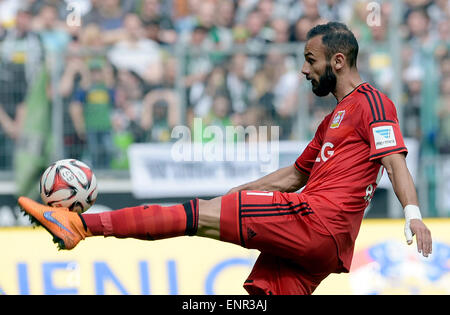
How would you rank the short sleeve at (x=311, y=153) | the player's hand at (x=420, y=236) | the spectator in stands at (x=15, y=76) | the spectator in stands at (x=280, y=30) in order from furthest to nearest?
the spectator in stands at (x=280, y=30), the spectator in stands at (x=15, y=76), the short sleeve at (x=311, y=153), the player's hand at (x=420, y=236)

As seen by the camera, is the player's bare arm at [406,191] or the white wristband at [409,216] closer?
the player's bare arm at [406,191]

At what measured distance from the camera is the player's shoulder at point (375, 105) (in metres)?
4.85

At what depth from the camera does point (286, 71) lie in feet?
32.1

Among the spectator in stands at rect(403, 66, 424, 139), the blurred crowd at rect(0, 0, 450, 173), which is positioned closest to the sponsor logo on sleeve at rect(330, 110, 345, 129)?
the blurred crowd at rect(0, 0, 450, 173)

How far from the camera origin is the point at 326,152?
514 cm

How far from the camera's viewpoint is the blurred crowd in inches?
378

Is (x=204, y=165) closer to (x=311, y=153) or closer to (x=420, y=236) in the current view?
(x=311, y=153)

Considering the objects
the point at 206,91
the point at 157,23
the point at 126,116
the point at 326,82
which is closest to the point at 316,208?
the point at 326,82

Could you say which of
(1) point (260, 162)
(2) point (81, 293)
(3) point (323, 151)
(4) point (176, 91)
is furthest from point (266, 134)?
(3) point (323, 151)

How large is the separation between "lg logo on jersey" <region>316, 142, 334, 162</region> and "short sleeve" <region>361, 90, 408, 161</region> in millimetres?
271

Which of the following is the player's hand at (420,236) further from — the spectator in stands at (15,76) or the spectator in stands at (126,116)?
the spectator in stands at (15,76)

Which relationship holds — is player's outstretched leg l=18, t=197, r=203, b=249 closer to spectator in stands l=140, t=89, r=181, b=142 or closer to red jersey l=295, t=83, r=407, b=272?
red jersey l=295, t=83, r=407, b=272

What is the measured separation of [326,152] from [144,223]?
4.43 feet

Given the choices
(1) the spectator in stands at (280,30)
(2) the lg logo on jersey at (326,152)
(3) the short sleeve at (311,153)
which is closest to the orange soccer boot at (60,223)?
(2) the lg logo on jersey at (326,152)
